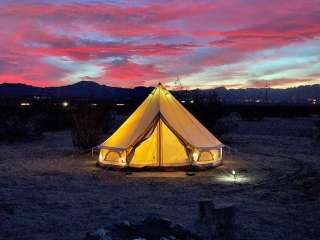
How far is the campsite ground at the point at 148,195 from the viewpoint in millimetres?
7986

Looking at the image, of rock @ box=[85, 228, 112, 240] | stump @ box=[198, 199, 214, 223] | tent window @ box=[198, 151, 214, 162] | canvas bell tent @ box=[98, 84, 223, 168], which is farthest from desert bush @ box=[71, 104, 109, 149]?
rock @ box=[85, 228, 112, 240]

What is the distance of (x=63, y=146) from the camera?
71.2ft

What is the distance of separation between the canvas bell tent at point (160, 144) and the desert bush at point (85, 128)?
4.36 metres

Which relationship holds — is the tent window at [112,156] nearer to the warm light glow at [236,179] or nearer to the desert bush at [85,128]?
the warm light glow at [236,179]

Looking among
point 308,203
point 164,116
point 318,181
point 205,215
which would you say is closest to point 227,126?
point 164,116

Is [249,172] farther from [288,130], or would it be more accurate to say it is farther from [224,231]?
[288,130]

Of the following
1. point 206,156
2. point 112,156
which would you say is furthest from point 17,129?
point 206,156

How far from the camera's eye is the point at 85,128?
1941 centimetres

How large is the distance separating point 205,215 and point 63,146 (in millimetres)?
Result: 14676

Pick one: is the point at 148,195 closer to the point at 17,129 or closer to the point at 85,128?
the point at 85,128

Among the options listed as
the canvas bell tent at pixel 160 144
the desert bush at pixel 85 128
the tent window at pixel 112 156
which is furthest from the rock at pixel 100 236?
the desert bush at pixel 85 128

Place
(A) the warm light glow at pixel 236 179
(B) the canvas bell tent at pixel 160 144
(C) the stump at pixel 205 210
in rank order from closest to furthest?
1. (C) the stump at pixel 205 210
2. (A) the warm light glow at pixel 236 179
3. (B) the canvas bell tent at pixel 160 144

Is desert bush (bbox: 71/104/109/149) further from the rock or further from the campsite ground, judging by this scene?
the rock

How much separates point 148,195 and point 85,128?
9.32 meters
